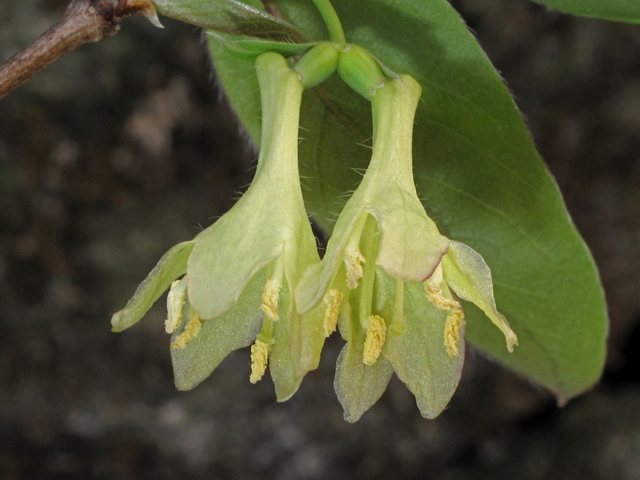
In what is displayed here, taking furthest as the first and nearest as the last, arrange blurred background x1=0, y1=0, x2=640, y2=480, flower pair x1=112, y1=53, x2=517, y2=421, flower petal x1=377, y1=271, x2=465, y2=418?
1. blurred background x1=0, y1=0, x2=640, y2=480
2. flower petal x1=377, y1=271, x2=465, y2=418
3. flower pair x1=112, y1=53, x2=517, y2=421

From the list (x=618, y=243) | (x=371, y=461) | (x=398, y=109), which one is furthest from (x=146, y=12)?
(x=618, y=243)

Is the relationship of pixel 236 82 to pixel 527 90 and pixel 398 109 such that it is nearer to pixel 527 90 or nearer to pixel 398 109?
pixel 398 109

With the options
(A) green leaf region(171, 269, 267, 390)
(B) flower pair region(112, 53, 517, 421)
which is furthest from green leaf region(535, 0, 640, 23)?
(A) green leaf region(171, 269, 267, 390)

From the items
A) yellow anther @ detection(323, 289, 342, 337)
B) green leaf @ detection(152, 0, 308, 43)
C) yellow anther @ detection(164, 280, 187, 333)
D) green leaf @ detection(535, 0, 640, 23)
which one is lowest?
yellow anther @ detection(323, 289, 342, 337)

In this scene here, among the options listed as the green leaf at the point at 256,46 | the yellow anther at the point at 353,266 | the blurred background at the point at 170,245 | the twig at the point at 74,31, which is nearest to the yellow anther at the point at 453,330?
the yellow anther at the point at 353,266

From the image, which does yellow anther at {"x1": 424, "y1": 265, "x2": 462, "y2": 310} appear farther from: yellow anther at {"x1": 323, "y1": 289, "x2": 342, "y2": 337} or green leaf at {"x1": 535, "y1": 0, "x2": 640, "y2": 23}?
green leaf at {"x1": 535, "y1": 0, "x2": 640, "y2": 23}

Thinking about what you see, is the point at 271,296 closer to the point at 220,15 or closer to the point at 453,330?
Answer: the point at 453,330
